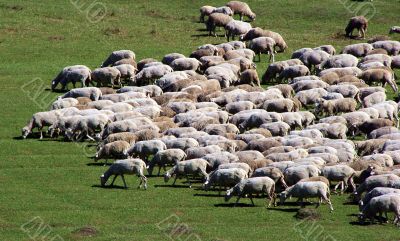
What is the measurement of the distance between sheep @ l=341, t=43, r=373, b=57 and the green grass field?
126 inches

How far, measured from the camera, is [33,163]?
139ft

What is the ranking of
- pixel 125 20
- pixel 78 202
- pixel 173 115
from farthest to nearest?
pixel 125 20
pixel 173 115
pixel 78 202

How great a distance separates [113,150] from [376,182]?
417 inches

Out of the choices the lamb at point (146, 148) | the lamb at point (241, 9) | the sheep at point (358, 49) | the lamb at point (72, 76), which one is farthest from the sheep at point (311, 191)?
the lamb at point (241, 9)

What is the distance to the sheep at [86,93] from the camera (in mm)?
51094

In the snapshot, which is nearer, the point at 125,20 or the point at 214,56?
the point at 214,56

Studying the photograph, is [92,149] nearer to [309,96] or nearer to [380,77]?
[309,96]

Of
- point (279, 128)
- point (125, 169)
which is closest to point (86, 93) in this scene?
point (279, 128)

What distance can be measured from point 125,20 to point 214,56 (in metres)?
12.1

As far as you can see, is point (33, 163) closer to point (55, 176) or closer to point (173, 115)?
point (55, 176)

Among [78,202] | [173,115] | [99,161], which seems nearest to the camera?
[78,202]

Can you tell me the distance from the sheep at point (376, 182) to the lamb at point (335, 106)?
36.2 feet

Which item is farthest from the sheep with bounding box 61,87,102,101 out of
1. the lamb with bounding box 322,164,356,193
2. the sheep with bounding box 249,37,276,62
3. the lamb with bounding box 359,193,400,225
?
the lamb with bounding box 359,193,400,225

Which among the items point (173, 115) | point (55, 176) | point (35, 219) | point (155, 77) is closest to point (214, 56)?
point (155, 77)
